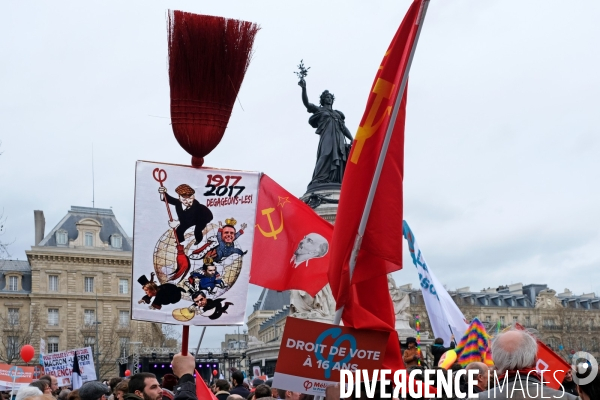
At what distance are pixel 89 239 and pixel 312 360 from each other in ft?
203

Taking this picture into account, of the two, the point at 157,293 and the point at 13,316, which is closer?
the point at 157,293

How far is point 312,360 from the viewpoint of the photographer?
487cm

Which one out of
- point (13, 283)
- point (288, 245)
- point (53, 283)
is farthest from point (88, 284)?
point (288, 245)

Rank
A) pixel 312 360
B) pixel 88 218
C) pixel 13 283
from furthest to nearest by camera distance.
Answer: pixel 88 218, pixel 13 283, pixel 312 360

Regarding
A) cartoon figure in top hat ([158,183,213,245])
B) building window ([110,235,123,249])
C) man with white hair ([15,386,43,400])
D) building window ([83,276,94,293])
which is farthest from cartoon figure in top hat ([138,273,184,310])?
building window ([110,235,123,249])

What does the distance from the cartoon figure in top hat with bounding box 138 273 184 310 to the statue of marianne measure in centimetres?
2573

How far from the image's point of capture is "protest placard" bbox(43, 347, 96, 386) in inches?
626

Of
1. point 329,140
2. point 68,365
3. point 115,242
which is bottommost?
point 68,365

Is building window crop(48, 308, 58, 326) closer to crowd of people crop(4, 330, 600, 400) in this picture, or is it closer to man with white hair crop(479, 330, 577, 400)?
crowd of people crop(4, 330, 600, 400)

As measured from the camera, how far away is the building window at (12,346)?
55097 mm

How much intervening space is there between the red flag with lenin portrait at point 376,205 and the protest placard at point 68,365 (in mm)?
11541

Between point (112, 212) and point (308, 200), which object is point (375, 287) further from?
point (112, 212)

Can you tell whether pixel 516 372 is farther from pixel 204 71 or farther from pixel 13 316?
pixel 13 316

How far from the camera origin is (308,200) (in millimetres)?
30688
